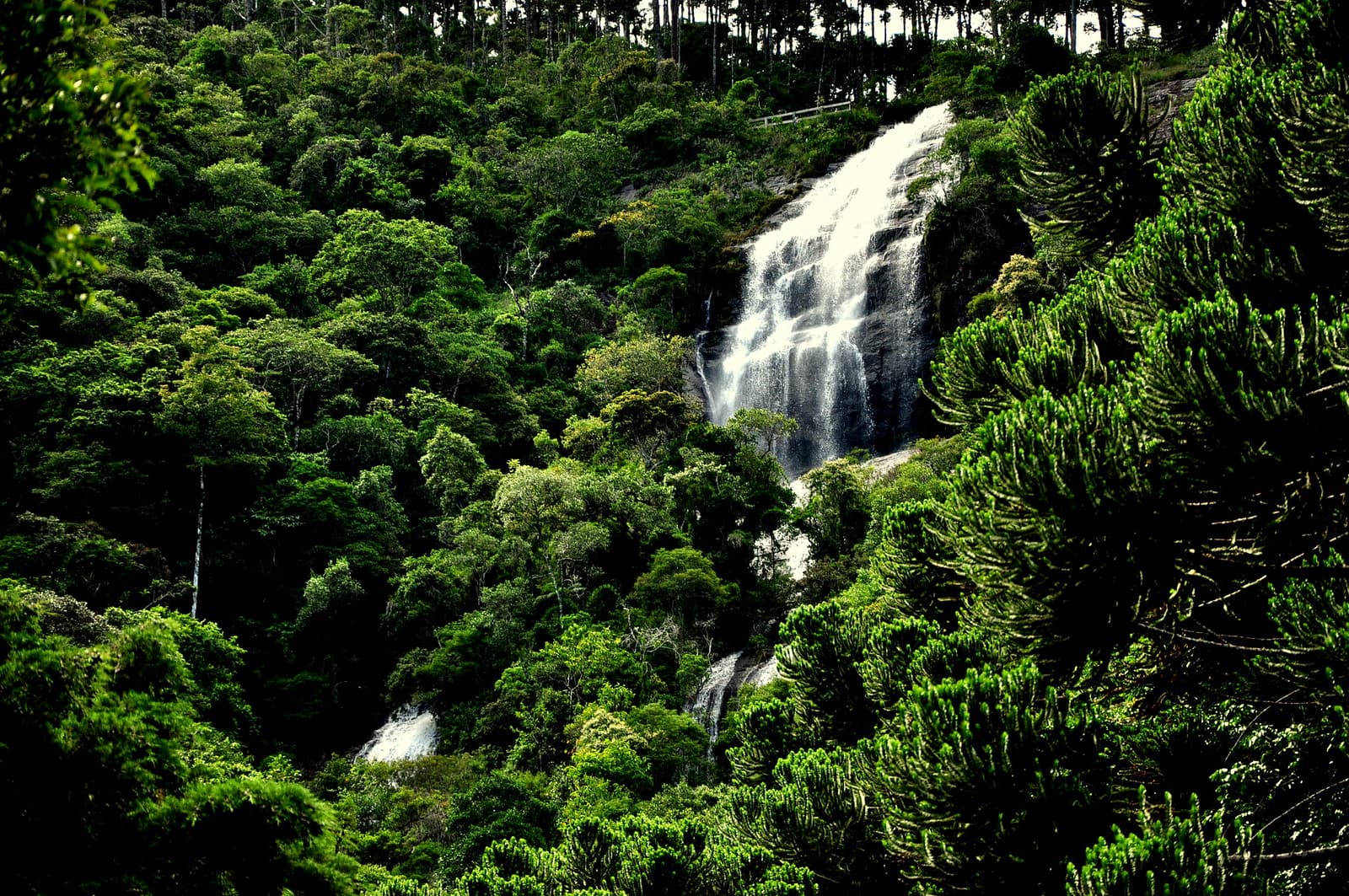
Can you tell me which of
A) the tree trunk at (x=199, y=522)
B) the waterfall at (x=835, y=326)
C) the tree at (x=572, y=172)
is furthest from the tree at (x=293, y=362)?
the tree at (x=572, y=172)

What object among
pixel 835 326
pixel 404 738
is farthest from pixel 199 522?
pixel 835 326

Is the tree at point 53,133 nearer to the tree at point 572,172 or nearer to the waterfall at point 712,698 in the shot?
the waterfall at point 712,698

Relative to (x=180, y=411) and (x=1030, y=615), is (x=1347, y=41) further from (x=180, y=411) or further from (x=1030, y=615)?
(x=180, y=411)

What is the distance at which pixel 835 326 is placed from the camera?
113 ft

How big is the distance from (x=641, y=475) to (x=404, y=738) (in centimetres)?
971

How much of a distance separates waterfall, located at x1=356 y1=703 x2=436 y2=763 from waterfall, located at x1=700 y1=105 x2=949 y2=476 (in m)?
15.8

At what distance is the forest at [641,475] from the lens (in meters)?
5.28

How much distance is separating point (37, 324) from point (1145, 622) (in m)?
28.6

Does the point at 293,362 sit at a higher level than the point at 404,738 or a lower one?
higher

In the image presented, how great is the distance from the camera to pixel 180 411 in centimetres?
2381

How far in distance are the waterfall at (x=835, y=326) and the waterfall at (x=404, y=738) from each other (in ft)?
51.9

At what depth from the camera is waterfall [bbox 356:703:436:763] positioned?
2247 cm

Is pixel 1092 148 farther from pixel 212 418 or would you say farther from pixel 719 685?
pixel 212 418

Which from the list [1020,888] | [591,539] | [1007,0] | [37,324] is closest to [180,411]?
[37,324]
